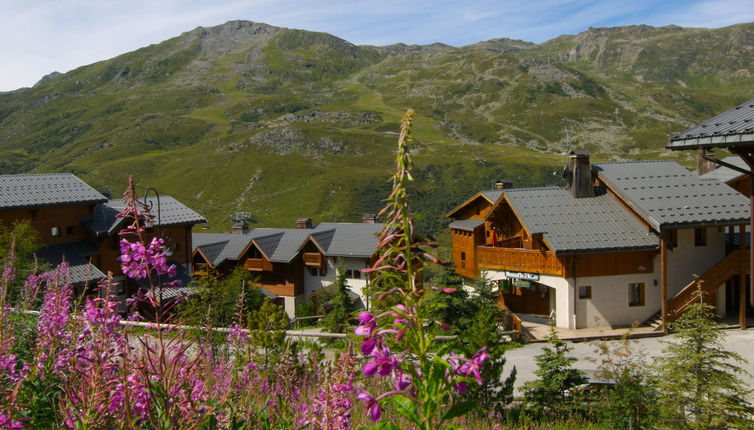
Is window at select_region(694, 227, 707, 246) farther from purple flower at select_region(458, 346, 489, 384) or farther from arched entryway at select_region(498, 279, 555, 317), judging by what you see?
purple flower at select_region(458, 346, 489, 384)

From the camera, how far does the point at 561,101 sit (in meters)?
192

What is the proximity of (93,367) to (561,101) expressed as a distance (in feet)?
667

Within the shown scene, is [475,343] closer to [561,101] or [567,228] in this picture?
[567,228]

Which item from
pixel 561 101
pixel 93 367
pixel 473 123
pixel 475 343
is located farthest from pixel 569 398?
pixel 561 101

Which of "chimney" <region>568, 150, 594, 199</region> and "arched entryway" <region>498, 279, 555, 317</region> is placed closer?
"arched entryway" <region>498, 279, 555, 317</region>

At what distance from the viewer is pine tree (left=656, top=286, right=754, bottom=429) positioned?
6941 millimetres

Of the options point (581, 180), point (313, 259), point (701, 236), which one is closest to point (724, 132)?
point (701, 236)

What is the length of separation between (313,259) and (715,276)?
2704cm

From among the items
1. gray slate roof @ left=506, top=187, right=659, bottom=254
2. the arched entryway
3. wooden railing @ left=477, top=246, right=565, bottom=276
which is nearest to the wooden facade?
wooden railing @ left=477, top=246, right=565, bottom=276

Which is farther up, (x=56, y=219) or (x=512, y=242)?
(x=56, y=219)

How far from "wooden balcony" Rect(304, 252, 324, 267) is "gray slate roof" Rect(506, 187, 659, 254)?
58.1 ft

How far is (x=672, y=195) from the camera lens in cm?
2688

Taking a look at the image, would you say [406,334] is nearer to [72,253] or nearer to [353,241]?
[72,253]

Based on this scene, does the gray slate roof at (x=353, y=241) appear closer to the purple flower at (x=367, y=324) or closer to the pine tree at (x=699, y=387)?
the pine tree at (x=699, y=387)
